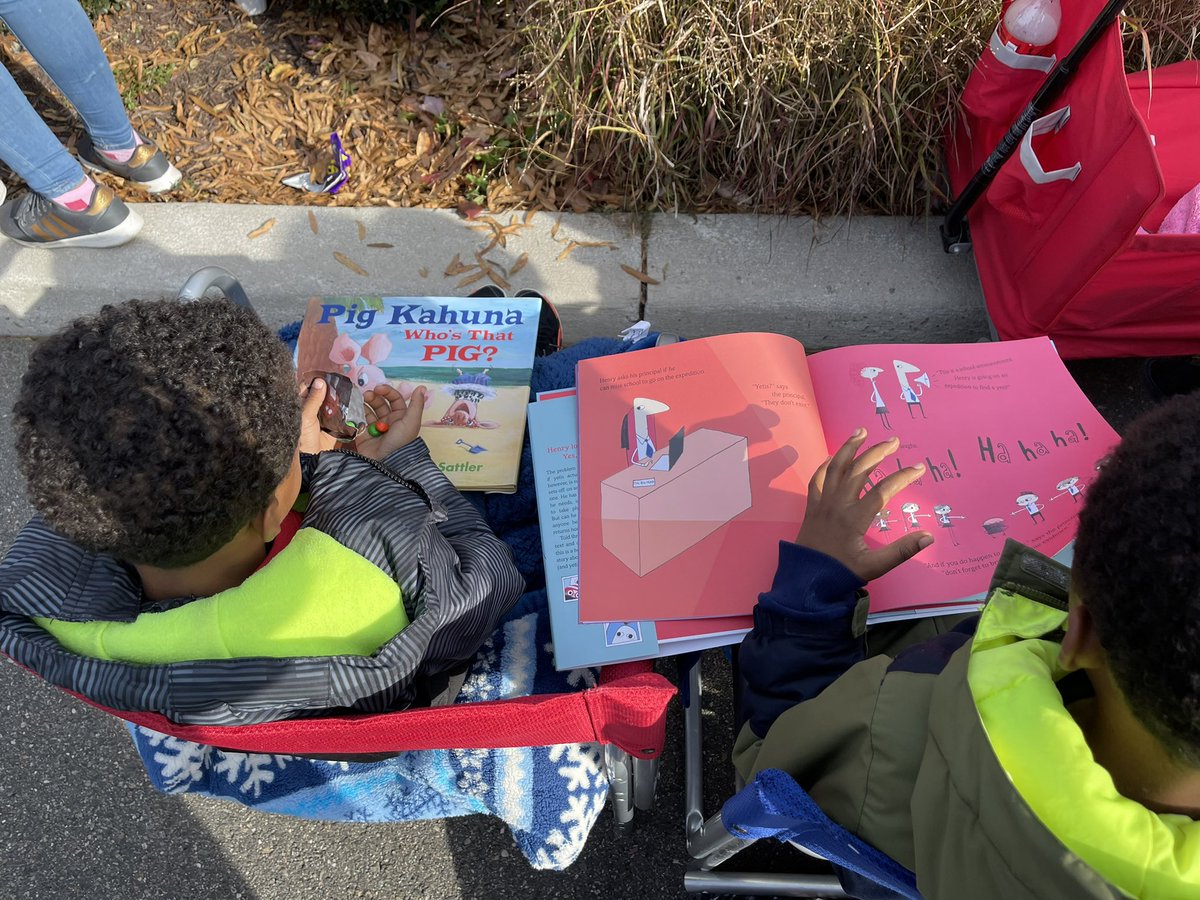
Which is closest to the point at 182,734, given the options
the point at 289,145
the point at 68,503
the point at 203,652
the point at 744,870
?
the point at 203,652

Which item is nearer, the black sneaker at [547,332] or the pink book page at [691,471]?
the pink book page at [691,471]

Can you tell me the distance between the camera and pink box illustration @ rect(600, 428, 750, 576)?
136cm

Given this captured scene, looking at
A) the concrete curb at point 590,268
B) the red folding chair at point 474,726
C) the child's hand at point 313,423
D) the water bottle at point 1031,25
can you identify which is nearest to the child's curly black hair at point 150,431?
the red folding chair at point 474,726

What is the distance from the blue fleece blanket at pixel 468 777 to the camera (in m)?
1.23

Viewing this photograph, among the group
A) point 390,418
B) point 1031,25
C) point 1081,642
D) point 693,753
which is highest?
point 1031,25

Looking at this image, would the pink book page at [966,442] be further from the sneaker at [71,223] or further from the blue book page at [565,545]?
the sneaker at [71,223]

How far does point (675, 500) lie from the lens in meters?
1.40

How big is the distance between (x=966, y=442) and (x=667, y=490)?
523 millimetres

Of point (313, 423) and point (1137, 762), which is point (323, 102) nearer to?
point (313, 423)

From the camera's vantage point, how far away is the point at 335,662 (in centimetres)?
99

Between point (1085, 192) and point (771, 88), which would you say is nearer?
point (1085, 192)

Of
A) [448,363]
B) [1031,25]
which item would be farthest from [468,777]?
[1031,25]

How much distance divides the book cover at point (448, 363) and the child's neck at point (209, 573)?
50 cm

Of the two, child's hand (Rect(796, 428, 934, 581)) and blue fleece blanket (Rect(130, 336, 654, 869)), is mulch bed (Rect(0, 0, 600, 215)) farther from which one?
blue fleece blanket (Rect(130, 336, 654, 869))
